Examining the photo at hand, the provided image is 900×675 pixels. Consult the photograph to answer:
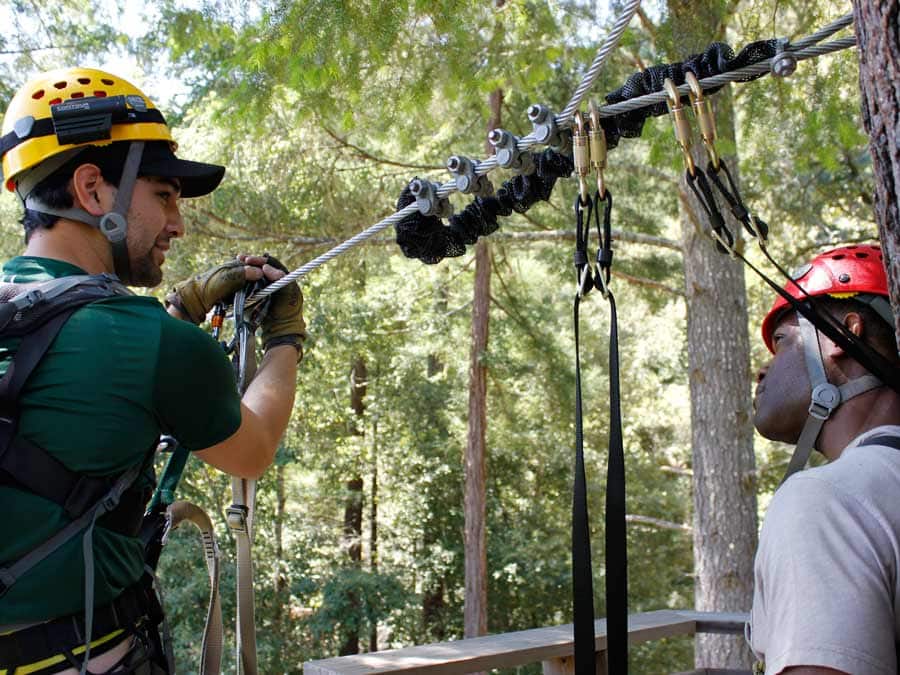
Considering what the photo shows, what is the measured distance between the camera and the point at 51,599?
1.55 metres

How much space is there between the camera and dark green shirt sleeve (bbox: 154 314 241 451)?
5.44 feet

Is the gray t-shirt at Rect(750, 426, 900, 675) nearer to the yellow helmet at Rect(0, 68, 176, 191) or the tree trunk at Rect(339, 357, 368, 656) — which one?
the yellow helmet at Rect(0, 68, 176, 191)

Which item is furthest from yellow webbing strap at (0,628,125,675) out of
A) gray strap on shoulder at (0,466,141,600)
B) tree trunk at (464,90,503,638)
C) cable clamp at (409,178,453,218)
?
tree trunk at (464,90,503,638)

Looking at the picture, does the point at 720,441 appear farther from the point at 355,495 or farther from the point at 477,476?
the point at 355,495

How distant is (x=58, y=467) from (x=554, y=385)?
12293mm

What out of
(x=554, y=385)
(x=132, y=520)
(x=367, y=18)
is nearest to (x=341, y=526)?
(x=554, y=385)

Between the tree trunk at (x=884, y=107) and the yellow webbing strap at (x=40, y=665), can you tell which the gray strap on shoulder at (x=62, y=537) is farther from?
the tree trunk at (x=884, y=107)

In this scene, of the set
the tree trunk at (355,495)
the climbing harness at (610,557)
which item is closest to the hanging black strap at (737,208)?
the climbing harness at (610,557)

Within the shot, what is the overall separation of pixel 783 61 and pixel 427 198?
34.4 inches

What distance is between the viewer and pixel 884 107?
1.32m

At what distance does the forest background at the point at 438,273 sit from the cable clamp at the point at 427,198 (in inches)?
89.5

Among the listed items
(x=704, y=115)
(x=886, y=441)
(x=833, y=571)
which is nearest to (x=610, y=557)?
(x=833, y=571)

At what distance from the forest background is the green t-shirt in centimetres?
281

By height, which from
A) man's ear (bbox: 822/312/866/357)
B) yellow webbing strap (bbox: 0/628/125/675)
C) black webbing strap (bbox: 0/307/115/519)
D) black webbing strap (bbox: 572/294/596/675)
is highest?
man's ear (bbox: 822/312/866/357)
